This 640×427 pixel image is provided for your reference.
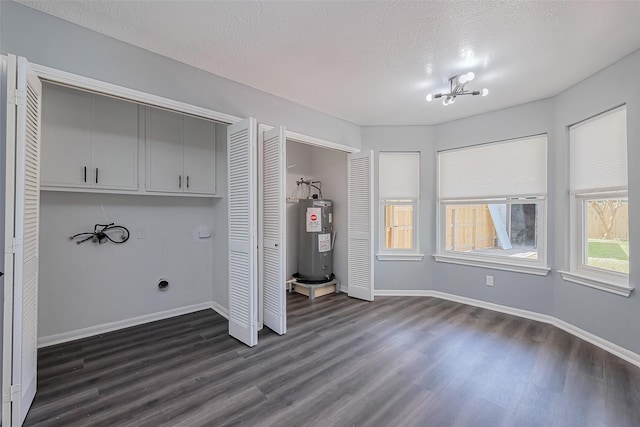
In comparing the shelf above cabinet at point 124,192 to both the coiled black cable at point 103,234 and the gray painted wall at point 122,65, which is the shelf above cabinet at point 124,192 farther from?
the gray painted wall at point 122,65

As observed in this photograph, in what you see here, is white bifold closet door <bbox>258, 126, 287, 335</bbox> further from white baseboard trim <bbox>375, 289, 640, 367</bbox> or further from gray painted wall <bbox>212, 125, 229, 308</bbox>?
white baseboard trim <bbox>375, 289, 640, 367</bbox>

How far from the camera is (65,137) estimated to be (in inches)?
103

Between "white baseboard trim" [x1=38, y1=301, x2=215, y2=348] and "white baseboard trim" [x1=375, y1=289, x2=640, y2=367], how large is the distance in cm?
263

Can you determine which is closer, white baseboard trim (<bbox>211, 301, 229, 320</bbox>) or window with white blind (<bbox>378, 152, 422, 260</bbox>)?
white baseboard trim (<bbox>211, 301, 229, 320</bbox>)

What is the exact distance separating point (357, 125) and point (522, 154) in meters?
2.20

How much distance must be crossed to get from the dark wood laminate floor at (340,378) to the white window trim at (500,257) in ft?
2.21

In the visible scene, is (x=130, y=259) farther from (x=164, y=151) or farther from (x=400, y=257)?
(x=400, y=257)

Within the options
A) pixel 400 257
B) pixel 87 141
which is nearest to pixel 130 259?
pixel 87 141

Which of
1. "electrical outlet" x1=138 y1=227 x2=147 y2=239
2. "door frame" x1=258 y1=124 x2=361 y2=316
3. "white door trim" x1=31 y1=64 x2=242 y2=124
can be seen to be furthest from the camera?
"electrical outlet" x1=138 y1=227 x2=147 y2=239

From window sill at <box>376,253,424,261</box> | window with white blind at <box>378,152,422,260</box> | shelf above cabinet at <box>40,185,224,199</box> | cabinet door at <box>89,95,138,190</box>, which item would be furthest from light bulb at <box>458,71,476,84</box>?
→ cabinet door at <box>89,95,138,190</box>

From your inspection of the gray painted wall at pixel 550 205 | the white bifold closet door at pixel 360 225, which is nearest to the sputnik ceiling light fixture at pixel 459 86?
the gray painted wall at pixel 550 205

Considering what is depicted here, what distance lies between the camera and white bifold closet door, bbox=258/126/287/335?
281cm

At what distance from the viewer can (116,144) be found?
9.43ft

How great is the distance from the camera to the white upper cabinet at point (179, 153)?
3104mm
